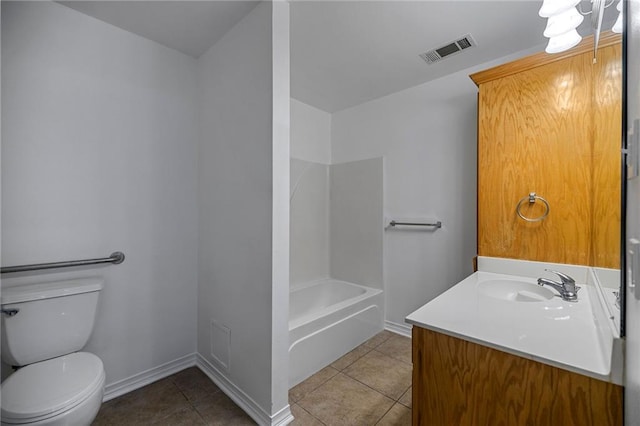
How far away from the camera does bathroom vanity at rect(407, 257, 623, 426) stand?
77cm

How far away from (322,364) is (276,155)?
1639 mm

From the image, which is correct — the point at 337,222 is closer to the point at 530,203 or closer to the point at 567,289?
the point at 530,203

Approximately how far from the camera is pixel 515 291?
1549 millimetres

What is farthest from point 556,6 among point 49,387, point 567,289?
point 49,387

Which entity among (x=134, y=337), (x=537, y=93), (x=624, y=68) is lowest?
(x=134, y=337)

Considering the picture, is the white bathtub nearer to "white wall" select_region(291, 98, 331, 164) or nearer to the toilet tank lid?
the toilet tank lid

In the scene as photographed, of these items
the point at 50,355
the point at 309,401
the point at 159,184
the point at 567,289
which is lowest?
the point at 309,401

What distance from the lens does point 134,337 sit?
6.23 ft

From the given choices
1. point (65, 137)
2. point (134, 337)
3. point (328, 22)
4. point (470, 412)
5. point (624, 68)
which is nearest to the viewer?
point (624, 68)

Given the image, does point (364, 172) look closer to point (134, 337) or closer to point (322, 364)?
point (322, 364)

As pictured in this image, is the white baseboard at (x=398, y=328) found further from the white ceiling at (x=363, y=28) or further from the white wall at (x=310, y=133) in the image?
the white ceiling at (x=363, y=28)

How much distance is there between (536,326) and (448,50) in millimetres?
1959

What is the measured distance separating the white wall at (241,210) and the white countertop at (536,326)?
894mm

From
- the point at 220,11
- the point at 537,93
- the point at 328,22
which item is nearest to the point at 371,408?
the point at 537,93
